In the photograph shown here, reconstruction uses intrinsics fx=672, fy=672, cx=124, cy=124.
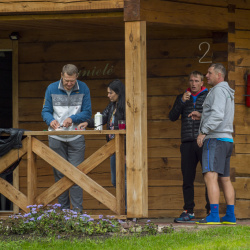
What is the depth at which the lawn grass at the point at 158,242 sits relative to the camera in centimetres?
608

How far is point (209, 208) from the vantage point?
7.91m

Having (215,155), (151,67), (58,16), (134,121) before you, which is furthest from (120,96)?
(151,67)

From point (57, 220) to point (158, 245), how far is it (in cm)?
118

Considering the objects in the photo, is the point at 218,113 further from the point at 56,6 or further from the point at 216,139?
the point at 56,6

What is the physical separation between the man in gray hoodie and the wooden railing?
91cm

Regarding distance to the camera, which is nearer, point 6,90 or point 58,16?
point 58,16

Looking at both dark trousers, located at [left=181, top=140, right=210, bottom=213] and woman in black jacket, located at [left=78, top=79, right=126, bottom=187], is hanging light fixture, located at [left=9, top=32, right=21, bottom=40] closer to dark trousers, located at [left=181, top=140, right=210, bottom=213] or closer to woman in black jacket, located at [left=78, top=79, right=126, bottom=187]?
woman in black jacket, located at [left=78, top=79, right=126, bottom=187]

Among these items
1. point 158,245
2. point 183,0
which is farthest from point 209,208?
point 183,0

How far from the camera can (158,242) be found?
20.7ft

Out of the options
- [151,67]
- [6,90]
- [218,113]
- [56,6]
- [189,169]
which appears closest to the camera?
[218,113]

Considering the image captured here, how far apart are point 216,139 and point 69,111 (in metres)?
1.68

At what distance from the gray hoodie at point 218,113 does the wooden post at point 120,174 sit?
914mm

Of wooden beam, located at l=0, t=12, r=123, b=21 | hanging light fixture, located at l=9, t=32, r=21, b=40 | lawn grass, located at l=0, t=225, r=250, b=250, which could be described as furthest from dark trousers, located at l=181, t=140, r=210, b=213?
hanging light fixture, located at l=9, t=32, r=21, b=40

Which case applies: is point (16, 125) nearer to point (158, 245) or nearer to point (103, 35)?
point (103, 35)
